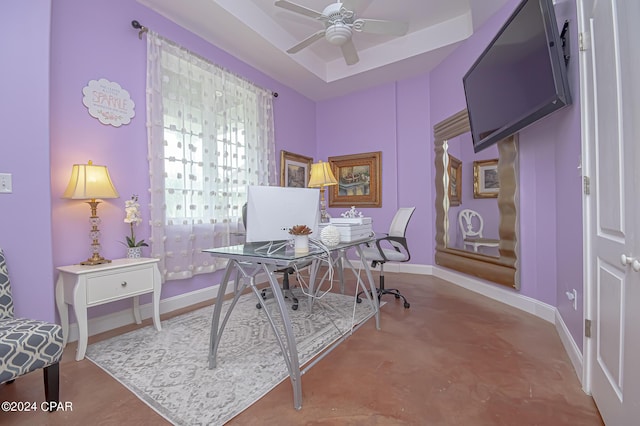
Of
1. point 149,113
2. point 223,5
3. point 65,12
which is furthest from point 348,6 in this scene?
point 65,12

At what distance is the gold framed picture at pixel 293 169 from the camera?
468 centimetres

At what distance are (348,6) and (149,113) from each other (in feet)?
7.29

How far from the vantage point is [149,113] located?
112 inches

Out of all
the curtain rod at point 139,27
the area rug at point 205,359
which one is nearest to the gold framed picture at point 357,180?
the area rug at point 205,359

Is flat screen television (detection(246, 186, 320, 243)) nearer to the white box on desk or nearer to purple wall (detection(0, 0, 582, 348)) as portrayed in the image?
the white box on desk

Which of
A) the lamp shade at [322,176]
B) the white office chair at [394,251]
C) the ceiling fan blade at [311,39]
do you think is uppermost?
the ceiling fan blade at [311,39]

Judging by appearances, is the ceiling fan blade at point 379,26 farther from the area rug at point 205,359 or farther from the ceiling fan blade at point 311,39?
the area rug at point 205,359

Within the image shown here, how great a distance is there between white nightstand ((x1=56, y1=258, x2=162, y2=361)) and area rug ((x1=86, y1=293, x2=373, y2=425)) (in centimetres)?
25

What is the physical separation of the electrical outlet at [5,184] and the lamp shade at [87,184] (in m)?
0.33

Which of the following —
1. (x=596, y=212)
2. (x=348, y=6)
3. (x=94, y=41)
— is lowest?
(x=596, y=212)

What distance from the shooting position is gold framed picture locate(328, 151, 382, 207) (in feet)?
16.3

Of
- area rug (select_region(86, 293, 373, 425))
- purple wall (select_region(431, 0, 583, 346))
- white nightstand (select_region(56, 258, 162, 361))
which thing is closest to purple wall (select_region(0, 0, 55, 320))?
white nightstand (select_region(56, 258, 162, 361))

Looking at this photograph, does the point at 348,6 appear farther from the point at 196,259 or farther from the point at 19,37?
the point at 196,259

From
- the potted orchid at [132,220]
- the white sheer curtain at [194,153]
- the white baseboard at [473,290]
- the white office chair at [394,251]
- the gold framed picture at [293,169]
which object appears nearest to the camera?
the white baseboard at [473,290]
